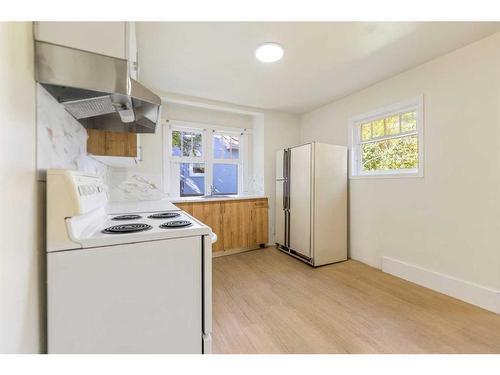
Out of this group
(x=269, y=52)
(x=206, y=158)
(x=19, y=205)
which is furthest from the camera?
(x=206, y=158)

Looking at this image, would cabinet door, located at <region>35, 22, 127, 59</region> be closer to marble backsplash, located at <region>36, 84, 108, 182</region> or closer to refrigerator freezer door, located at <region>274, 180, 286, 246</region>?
marble backsplash, located at <region>36, 84, 108, 182</region>

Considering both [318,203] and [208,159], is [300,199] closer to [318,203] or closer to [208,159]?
[318,203]

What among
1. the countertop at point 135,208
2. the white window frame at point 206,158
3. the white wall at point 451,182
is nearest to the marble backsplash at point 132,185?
the white window frame at point 206,158

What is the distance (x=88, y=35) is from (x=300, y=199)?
2796 mm

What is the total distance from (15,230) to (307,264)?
2941mm

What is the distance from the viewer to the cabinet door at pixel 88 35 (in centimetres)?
91

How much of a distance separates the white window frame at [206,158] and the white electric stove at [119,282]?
2495 mm

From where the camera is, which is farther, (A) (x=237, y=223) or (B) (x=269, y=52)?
(A) (x=237, y=223)

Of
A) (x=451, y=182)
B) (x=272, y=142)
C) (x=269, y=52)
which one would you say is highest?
(x=269, y=52)

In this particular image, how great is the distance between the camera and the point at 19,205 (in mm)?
770

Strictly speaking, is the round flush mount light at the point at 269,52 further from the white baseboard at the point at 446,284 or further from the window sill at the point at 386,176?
the white baseboard at the point at 446,284

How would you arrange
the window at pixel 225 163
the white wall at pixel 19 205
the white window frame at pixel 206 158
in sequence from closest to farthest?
1. the white wall at pixel 19 205
2. the white window frame at pixel 206 158
3. the window at pixel 225 163

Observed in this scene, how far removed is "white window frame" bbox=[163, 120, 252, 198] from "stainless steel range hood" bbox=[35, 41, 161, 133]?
7.21 feet

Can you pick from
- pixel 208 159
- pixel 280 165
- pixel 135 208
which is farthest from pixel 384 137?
pixel 135 208
